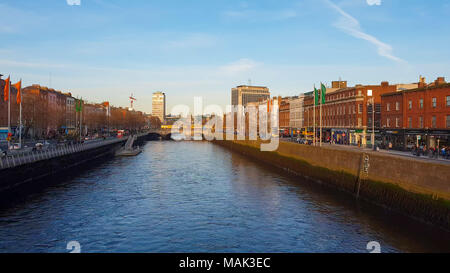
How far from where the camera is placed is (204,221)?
27375mm

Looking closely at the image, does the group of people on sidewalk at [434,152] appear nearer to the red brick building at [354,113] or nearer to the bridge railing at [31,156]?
the red brick building at [354,113]

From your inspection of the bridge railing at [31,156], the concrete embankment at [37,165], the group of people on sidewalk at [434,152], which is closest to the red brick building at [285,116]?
the concrete embankment at [37,165]

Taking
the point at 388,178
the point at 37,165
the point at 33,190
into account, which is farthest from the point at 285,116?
the point at 33,190

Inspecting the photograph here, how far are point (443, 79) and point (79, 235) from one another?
65589 mm

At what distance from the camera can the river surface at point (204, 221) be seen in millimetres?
22016

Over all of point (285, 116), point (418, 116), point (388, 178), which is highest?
point (285, 116)

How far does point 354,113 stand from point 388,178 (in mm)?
50740

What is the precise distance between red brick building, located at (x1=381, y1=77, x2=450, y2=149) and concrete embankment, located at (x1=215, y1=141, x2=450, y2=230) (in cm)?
1796

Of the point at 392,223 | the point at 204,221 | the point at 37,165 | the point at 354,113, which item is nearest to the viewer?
the point at 392,223

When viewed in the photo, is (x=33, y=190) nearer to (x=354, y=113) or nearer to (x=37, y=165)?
(x=37, y=165)

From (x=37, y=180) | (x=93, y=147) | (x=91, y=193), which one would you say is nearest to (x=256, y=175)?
(x=91, y=193)

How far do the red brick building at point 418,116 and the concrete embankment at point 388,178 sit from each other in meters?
18.0

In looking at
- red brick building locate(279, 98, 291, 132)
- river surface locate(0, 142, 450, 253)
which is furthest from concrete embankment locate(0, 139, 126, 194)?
red brick building locate(279, 98, 291, 132)
